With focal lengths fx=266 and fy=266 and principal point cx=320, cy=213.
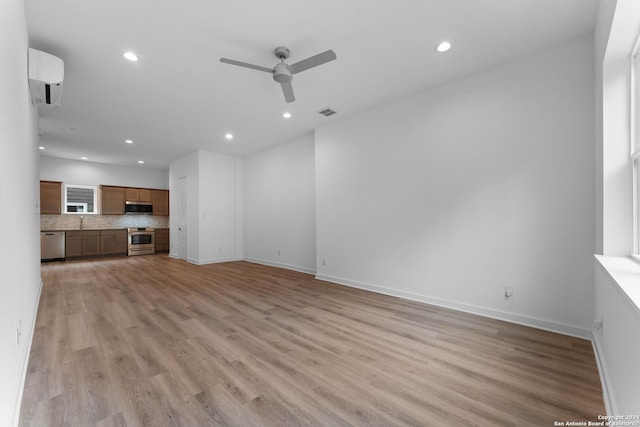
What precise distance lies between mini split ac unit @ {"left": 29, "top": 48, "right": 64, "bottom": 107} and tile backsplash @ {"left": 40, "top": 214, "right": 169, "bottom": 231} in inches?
264

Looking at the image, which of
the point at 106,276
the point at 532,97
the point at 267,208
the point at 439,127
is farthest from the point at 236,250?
the point at 532,97

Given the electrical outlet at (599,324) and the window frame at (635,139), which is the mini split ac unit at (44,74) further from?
the electrical outlet at (599,324)

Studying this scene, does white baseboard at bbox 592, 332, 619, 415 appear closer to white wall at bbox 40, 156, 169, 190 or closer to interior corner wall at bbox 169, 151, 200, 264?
interior corner wall at bbox 169, 151, 200, 264

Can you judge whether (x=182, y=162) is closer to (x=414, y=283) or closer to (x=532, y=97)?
(x=414, y=283)

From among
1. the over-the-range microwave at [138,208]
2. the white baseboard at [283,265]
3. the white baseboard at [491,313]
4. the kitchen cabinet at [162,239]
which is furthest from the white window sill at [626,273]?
the over-the-range microwave at [138,208]

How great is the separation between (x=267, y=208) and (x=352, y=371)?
5.03 meters

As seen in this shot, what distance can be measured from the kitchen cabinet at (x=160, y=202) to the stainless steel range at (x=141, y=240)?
0.82 m

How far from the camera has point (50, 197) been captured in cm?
724

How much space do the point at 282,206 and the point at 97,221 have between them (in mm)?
6359

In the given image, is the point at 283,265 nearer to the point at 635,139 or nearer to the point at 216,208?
the point at 216,208

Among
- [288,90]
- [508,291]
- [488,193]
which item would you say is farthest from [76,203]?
[508,291]

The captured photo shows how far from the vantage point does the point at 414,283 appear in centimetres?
362

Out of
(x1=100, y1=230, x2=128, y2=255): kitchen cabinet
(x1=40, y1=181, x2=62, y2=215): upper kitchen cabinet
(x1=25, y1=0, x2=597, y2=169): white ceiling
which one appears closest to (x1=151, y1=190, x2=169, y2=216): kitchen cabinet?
(x1=100, y1=230, x2=128, y2=255): kitchen cabinet

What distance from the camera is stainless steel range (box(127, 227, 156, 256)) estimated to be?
816 centimetres
